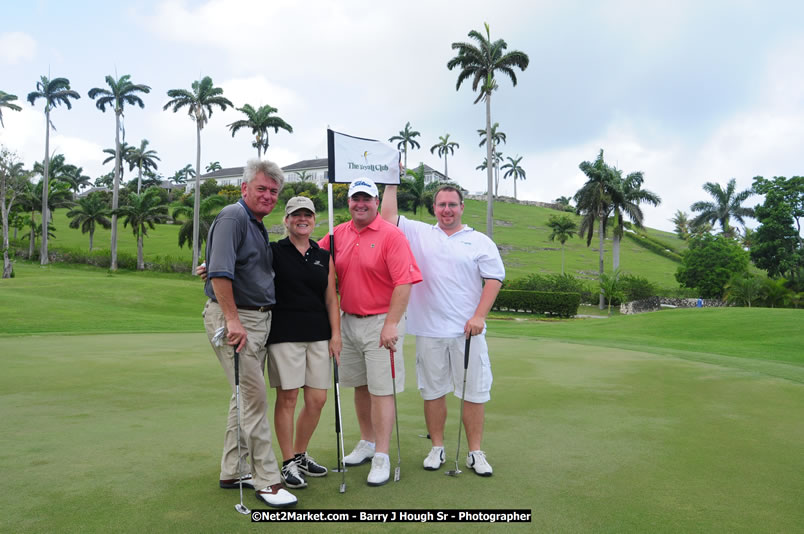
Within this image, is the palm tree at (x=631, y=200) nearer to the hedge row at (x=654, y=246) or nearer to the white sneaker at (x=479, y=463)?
the hedge row at (x=654, y=246)

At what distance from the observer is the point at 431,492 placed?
12.4ft

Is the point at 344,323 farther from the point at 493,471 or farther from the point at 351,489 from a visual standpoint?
the point at 493,471

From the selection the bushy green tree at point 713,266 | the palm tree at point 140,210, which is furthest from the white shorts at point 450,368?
the palm tree at point 140,210

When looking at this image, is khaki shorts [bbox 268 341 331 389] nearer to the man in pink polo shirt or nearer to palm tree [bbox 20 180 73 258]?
the man in pink polo shirt

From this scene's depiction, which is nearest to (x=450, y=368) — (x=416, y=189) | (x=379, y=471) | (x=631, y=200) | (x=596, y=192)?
(x=379, y=471)

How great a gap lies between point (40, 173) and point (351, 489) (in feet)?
324

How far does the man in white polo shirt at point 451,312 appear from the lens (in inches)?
183

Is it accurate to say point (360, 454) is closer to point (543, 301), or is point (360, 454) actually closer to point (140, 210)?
point (543, 301)

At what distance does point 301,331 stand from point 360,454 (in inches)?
47.5

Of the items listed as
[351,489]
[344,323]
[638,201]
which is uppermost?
[638,201]

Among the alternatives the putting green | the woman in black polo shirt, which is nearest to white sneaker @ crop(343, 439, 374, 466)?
the putting green

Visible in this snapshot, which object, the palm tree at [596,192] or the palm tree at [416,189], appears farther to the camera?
the palm tree at [416,189]

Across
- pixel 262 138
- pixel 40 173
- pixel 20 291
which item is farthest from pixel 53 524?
pixel 40 173

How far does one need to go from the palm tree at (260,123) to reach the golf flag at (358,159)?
59.4 metres
